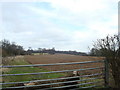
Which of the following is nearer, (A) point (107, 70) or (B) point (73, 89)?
(B) point (73, 89)

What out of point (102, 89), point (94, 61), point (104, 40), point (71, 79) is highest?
point (104, 40)

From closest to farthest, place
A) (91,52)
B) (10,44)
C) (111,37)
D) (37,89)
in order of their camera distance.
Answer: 1. (37,89)
2. (111,37)
3. (91,52)
4. (10,44)

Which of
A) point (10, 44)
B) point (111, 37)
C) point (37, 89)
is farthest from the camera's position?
point (10, 44)

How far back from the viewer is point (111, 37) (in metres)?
6.18

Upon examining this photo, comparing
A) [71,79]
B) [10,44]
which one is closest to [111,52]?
[71,79]

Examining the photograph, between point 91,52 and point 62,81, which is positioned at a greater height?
point 91,52

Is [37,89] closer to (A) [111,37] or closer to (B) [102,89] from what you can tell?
(B) [102,89]

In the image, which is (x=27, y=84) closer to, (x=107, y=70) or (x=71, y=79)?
(x=71, y=79)

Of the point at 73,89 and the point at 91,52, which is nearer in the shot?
the point at 73,89

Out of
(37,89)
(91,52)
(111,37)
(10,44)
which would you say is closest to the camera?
(37,89)

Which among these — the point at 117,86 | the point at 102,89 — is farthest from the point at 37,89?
the point at 117,86

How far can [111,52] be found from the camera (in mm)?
6234

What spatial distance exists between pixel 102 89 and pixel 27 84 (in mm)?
2804

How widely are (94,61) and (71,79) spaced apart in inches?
46.3
